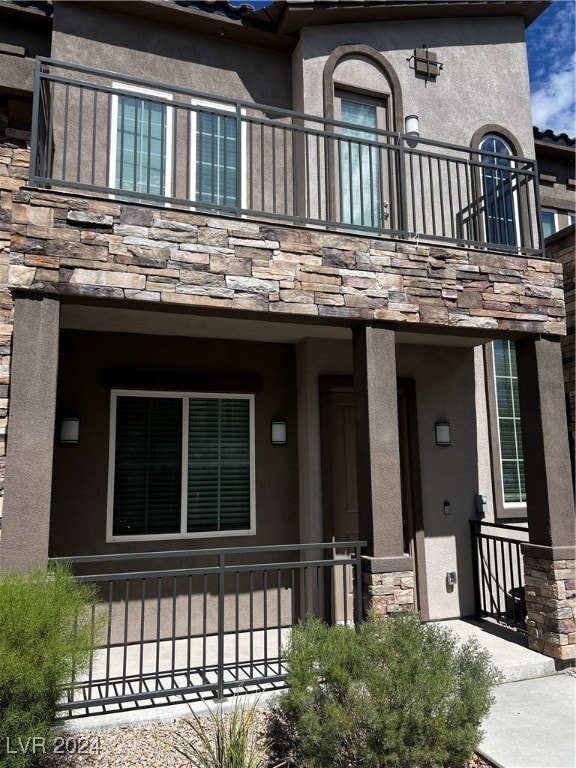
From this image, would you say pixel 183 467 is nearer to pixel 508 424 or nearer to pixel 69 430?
pixel 69 430

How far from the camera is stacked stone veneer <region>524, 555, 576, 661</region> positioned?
16.1 feet

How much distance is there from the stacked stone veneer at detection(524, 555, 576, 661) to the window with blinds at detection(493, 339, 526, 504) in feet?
5.36

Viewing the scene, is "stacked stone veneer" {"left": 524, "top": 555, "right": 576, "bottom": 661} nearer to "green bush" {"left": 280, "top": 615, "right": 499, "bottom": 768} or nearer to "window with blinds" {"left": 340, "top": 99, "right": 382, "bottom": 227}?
"green bush" {"left": 280, "top": 615, "right": 499, "bottom": 768}

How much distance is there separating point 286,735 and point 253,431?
308cm

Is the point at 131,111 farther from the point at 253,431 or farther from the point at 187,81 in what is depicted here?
the point at 253,431

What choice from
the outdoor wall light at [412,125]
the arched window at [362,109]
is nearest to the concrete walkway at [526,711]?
the arched window at [362,109]

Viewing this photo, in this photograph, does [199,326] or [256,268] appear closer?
[256,268]

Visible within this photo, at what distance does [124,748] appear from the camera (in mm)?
3488

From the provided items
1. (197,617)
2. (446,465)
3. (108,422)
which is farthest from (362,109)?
(197,617)

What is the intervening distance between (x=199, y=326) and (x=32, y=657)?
10.7 feet

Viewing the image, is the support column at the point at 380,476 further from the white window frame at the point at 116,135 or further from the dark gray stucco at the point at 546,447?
the white window frame at the point at 116,135

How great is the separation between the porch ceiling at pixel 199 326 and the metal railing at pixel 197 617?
2.03 metres

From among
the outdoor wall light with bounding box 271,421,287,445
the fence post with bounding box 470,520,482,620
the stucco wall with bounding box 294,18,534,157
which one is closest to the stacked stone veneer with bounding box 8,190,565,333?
the outdoor wall light with bounding box 271,421,287,445

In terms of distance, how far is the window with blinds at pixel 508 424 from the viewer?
22.1 feet
